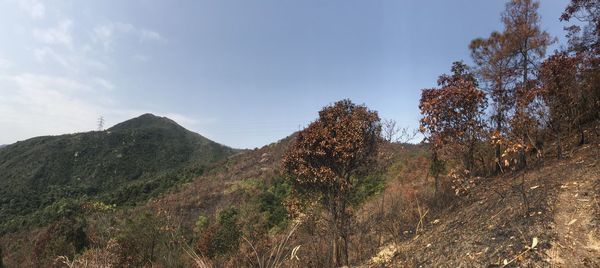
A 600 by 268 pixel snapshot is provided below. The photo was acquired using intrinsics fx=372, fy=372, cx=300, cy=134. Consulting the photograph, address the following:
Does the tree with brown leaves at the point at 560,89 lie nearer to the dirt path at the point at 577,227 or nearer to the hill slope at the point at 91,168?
the dirt path at the point at 577,227

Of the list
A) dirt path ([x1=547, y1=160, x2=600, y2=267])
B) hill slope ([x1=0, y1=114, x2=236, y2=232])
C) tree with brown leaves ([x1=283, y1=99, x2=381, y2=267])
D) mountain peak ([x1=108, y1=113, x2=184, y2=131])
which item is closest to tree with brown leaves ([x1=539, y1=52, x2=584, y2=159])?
dirt path ([x1=547, y1=160, x2=600, y2=267])

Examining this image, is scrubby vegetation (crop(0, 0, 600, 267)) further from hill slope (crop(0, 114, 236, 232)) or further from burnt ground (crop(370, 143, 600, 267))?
hill slope (crop(0, 114, 236, 232))

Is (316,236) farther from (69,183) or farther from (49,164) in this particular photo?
(49,164)

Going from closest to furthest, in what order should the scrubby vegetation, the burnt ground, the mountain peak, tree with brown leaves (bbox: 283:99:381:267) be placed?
the burnt ground, the scrubby vegetation, tree with brown leaves (bbox: 283:99:381:267), the mountain peak

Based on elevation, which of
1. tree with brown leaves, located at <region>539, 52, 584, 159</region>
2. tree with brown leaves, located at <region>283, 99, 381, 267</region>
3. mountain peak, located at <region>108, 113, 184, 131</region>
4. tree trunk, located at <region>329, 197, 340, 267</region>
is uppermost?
mountain peak, located at <region>108, 113, 184, 131</region>

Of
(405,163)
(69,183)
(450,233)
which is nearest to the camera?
(450,233)

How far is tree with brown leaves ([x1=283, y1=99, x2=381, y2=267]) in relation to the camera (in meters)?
8.05

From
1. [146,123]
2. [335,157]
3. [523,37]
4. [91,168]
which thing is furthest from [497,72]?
[146,123]

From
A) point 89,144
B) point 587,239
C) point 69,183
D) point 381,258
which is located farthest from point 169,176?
point 587,239

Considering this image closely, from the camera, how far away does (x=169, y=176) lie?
155 feet

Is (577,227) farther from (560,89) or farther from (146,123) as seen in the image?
(146,123)

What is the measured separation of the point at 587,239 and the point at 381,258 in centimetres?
366

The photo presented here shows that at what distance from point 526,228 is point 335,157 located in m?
3.83

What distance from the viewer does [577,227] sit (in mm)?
4918
